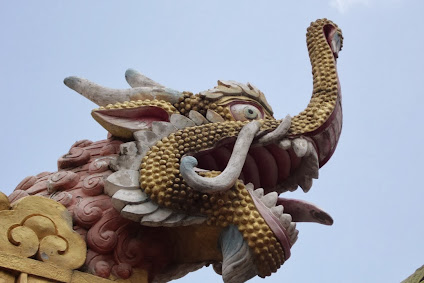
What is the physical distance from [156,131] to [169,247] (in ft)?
2.47

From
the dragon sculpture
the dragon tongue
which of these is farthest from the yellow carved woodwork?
the dragon tongue

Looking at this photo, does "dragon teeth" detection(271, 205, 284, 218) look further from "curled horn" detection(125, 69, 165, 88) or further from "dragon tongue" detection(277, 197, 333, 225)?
"curled horn" detection(125, 69, 165, 88)

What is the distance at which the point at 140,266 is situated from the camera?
4.97 m

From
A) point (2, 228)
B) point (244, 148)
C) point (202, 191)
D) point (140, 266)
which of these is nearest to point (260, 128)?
point (244, 148)

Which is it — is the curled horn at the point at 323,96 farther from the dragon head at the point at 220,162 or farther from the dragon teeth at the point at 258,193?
the dragon teeth at the point at 258,193

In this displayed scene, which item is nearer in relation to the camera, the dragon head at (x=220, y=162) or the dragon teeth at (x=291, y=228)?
the dragon head at (x=220, y=162)

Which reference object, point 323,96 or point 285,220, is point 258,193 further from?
point 323,96

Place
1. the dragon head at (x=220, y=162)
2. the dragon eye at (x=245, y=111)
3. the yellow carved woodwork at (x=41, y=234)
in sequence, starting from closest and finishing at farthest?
the yellow carved woodwork at (x=41, y=234)
the dragon head at (x=220, y=162)
the dragon eye at (x=245, y=111)

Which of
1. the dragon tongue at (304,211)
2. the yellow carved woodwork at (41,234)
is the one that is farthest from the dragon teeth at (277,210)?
the yellow carved woodwork at (41,234)

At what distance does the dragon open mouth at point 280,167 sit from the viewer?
528cm

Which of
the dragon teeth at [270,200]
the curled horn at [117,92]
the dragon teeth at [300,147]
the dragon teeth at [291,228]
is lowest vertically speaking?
the dragon teeth at [291,228]

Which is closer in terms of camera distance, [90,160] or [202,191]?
[202,191]

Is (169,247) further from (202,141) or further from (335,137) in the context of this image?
(335,137)

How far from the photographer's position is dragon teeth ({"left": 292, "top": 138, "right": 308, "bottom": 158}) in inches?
208
